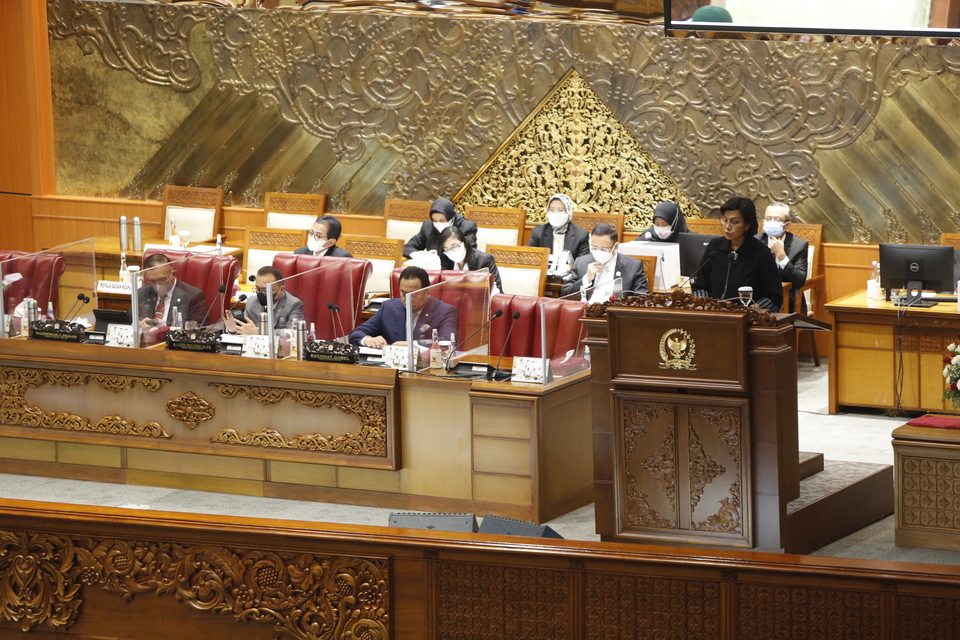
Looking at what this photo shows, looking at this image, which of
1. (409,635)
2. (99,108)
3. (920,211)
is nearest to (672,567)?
(409,635)

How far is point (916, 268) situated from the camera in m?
7.52

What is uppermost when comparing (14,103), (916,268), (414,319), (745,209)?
(14,103)

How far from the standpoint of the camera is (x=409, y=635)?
11.4 ft

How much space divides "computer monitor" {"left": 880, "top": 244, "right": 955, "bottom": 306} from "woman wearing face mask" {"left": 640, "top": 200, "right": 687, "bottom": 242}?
71.0 inches

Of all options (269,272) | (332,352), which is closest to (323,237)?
(269,272)

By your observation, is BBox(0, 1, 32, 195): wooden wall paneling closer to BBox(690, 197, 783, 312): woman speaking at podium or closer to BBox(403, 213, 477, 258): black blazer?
BBox(403, 213, 477, 258): black blazer

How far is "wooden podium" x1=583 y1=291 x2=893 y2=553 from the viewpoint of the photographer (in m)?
4.66

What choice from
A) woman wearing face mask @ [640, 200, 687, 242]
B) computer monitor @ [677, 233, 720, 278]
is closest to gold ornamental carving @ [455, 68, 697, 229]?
woman wearing face mask @ [640, 200, 687, 242]

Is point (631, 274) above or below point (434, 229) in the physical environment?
below

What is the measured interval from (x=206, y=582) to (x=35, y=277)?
4218 millimetres

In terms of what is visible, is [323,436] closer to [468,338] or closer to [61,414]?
[468,338]

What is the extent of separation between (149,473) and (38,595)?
2.79 meters

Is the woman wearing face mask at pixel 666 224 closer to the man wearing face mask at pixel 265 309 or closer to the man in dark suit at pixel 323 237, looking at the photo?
the man in dark suit at pixel 323 237

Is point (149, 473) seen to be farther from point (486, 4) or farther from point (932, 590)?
point (486, 4)
